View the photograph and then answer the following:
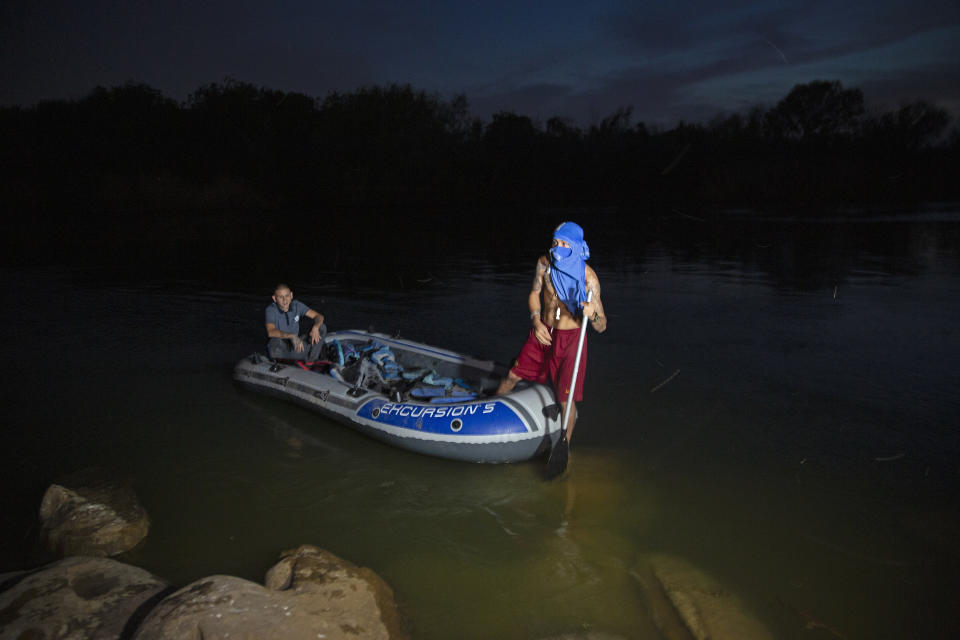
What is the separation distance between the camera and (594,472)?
17.9 feet

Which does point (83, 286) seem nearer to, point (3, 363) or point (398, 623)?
point (3, 363)

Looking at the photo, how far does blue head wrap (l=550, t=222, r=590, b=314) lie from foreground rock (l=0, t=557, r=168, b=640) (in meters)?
3.34

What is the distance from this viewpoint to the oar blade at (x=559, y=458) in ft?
17.0

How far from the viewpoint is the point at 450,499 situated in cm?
504

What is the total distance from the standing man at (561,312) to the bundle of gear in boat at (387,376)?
2.94ft

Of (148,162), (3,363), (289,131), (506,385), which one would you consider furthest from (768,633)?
(289,131)

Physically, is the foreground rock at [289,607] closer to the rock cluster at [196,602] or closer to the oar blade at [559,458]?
the rock cluster at [196,602]

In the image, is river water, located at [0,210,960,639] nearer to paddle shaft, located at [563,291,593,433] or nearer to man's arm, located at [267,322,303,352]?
paddle shaft, located at [563,291,593,433]

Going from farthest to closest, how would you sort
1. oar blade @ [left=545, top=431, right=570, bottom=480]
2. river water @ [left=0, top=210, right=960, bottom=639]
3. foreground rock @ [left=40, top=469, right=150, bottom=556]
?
oar blade @ [left=545, top=431, right=570, bottom=480] < foreground rock @ [left=40, top=469, right=150, bottom=556] < river water @ [left=0, top=210, right=960, bottom=639]

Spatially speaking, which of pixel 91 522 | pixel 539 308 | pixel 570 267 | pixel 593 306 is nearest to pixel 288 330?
pixel 91 522

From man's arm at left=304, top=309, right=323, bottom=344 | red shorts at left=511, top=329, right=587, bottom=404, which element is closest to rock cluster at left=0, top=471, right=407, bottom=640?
red shorts at left=511, top=329, right=587, bottom=404

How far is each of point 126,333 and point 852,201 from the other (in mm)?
44116

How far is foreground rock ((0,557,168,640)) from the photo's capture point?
124 inches

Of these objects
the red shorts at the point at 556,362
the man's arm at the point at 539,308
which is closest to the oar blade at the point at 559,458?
the red shorts at the point at 556,362
